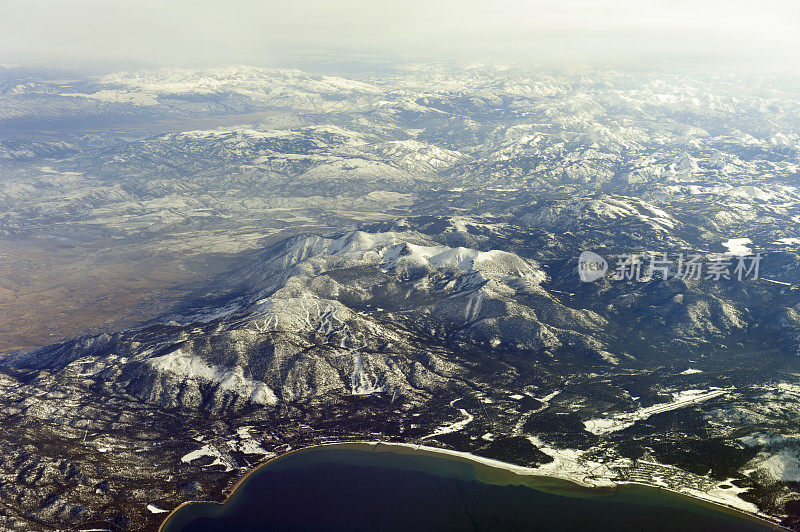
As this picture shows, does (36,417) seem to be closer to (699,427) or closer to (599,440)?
(599,440)

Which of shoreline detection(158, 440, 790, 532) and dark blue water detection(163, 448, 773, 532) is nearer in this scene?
dark blue water detection(163, 448, 773, 532)

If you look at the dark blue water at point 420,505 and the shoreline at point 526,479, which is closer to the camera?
the dark blue water at point 420,505

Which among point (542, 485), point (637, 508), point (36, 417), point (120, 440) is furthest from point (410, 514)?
point (36, 417)

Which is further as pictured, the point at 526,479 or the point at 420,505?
the point at 526,479

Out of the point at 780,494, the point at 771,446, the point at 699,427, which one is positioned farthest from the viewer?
the point at 699,427

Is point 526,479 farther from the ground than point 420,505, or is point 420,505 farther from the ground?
point 526,479
